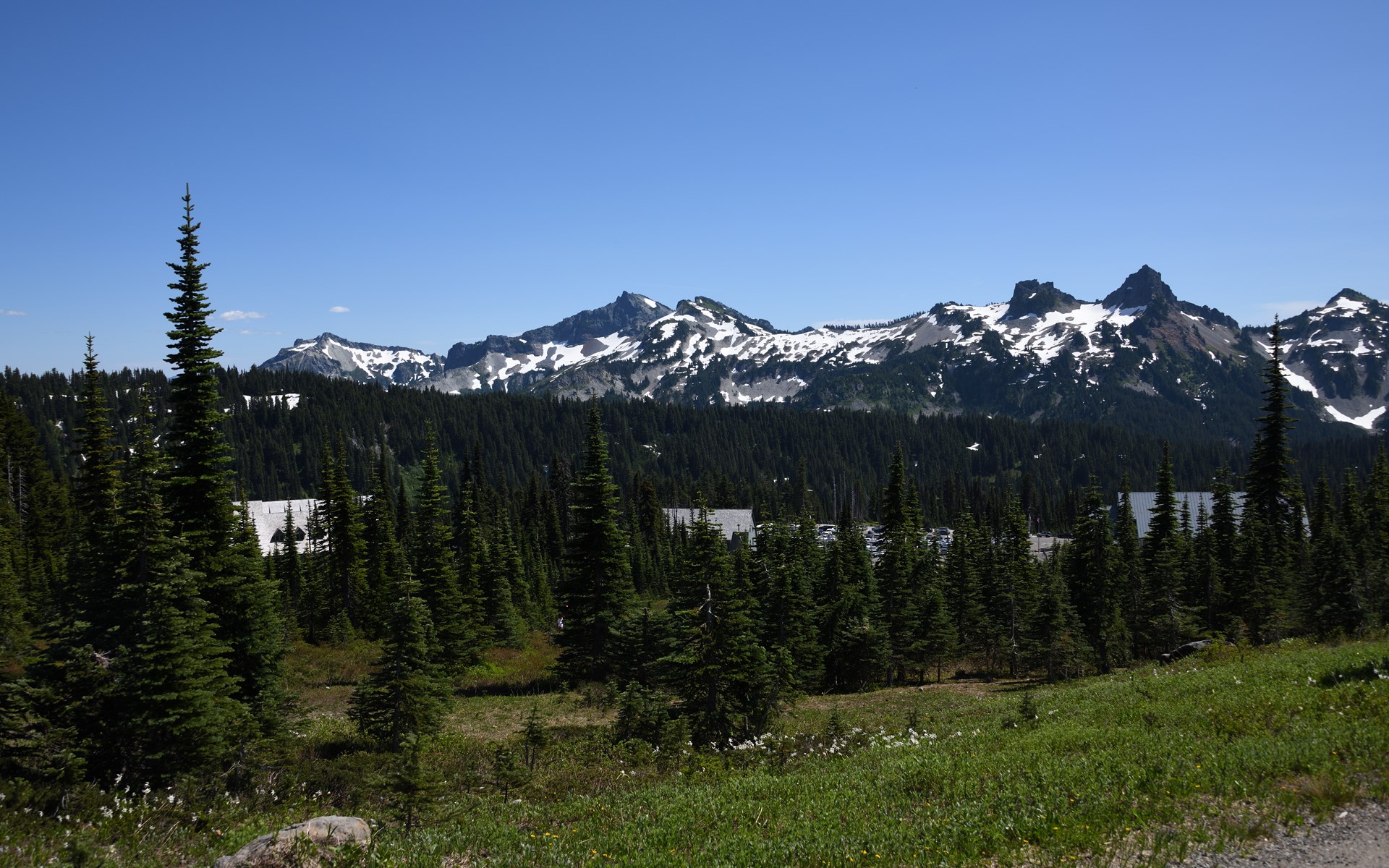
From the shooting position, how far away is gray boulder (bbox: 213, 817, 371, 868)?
10.5m

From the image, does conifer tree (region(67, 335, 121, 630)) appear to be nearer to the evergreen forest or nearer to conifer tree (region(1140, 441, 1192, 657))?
the evergreen forest

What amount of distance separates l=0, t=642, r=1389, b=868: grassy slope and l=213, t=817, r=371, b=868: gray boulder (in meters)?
0.72

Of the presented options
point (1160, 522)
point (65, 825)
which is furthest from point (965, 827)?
point (1160, 522)

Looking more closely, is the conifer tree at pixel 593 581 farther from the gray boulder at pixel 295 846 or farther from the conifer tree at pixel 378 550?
the gray boulder at pixel 295 846

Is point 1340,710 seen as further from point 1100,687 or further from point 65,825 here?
point 65,825

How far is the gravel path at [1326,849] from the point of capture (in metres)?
9.48

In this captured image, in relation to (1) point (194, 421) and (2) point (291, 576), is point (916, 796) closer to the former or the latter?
(1) point (194, 421)

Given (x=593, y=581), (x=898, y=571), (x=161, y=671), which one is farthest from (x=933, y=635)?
(x=161, y=671)

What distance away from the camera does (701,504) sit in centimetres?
3000

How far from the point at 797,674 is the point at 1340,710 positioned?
29659 millimetres

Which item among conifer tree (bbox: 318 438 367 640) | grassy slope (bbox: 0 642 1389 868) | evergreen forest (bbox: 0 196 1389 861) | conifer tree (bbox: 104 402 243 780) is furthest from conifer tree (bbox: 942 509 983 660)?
conifer tree (bbox: 104 402 243 780)

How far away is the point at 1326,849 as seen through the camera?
9742 millimetres

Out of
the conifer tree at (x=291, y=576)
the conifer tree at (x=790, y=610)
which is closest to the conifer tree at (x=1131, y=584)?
the conifer tree at (x=790, y=610)

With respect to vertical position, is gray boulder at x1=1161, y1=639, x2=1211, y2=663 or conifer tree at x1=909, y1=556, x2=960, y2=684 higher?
gray boulder at x1=1161, y1=639, x2=1211, y2=663
